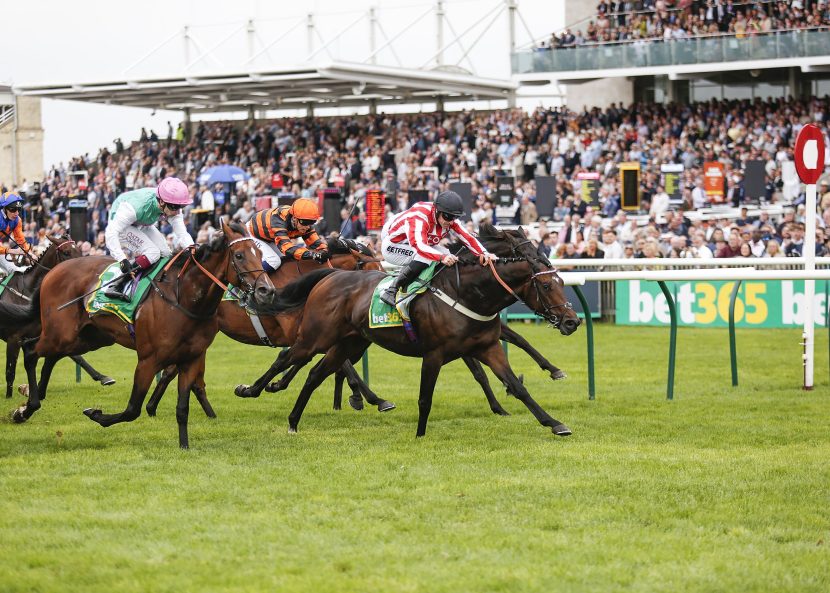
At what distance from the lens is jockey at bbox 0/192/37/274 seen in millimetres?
11297

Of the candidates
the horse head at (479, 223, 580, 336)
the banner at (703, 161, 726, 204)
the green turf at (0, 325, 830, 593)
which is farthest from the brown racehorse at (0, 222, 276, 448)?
the banner at (703, 161, 726, 204)

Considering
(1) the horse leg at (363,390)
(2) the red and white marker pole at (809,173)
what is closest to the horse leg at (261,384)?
(1) the horse leg at (363,390)

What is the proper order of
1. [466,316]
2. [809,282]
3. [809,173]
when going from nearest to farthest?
[466,316] → [809,282] → [809,173]

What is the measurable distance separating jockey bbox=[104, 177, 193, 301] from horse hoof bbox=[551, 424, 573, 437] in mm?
2782

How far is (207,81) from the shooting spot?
3180 centimetres

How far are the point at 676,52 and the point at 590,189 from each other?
697 centimetres

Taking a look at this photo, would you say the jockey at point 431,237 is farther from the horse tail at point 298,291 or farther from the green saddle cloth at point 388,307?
the horse tail at point 298,291

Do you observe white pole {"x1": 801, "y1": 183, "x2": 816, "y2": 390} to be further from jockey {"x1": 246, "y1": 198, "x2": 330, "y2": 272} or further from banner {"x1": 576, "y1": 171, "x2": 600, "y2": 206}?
banner {"x1": 576, "y1": 171, "x2": 600, "y2": 206}

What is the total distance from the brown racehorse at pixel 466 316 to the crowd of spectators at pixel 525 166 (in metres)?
8.42

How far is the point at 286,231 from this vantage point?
1009 cm

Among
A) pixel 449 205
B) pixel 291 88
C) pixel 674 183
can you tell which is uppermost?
pixel 291 88

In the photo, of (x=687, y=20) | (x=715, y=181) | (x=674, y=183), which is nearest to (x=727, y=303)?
(x=674, y=183)

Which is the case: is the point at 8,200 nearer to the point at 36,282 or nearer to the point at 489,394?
the point at 36,282

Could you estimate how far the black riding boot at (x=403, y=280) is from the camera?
846 cm
